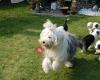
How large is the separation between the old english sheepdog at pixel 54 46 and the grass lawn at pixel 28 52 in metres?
0.39

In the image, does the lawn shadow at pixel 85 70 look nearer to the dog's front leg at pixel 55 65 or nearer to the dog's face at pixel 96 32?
the dog's front leg at pixel 55 65

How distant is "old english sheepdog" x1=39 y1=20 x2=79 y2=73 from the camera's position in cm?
518

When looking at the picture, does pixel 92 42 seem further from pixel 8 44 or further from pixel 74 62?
pixel 8 44

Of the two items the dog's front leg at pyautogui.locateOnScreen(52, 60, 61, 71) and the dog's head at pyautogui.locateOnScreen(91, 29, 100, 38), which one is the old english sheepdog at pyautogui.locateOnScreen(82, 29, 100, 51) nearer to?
the dog's head at pyautogui.locateOnScreen(91, 29, 100, 38)

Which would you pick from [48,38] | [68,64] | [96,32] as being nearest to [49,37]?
[48,38]

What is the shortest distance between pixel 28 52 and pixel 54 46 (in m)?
1.87

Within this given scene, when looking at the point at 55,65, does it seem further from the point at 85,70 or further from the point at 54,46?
the point at 85,70

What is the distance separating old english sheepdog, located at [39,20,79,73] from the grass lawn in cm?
39

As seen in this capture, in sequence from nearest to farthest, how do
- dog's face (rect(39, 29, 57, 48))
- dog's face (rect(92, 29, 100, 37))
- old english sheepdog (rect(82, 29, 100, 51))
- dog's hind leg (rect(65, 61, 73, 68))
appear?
dog's face (rect(39, 29, 57, 48)) < dog's hind leg (rect(65, 61, 73, 68)) < old english sheepdog (rect(82, 29, 100, 51)) < dog's face (rect(92, 29, 100, 37))

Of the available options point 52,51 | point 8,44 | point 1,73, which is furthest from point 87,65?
point 8,44

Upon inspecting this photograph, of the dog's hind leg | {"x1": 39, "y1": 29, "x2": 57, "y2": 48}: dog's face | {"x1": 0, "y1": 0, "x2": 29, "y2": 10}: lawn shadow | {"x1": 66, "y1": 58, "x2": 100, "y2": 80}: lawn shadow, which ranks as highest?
{"x1": 39, "y1": 29, "x2": 57, "y2": 48}: dog's face

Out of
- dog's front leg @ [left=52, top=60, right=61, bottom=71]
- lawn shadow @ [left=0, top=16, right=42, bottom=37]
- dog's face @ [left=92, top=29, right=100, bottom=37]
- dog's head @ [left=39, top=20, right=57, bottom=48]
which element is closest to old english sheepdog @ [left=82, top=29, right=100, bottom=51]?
dog's face @ [left=92, top=29, right=100, bottom=37]

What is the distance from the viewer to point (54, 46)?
17.5ft

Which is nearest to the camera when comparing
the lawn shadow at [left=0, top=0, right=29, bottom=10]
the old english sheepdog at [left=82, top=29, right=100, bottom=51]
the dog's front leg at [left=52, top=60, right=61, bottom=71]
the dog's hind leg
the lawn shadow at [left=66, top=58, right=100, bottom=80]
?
the dog's front leg at [left=52, top=60, right=61, bottom=71]
